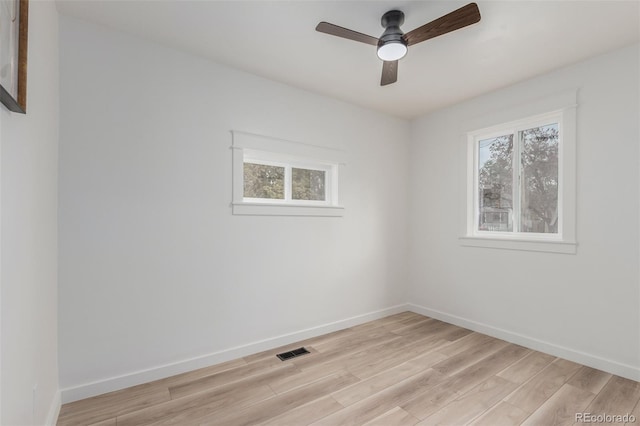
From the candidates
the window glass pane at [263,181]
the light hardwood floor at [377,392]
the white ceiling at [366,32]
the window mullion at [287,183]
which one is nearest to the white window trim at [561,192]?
the white ceiling at [366,32]

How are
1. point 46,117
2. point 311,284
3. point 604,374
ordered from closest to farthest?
point 46,117 < point 604,374 < point 311,284

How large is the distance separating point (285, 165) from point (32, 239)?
2061mm

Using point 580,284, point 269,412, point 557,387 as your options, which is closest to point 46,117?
point 269,412

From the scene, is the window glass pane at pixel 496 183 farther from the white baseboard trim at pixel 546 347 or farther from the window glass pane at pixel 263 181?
the window glass pane at pixel 263 181

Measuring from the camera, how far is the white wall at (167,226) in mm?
2086

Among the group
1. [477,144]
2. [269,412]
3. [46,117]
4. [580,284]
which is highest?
[477,144]

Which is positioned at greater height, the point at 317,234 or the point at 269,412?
the point at 317,234

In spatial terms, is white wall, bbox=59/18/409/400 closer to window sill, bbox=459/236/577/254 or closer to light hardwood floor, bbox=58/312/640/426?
light hardwood floor, bbox=58/312/640/426

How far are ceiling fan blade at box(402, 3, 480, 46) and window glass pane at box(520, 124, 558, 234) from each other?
185 centimetres

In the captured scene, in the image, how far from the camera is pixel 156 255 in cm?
235

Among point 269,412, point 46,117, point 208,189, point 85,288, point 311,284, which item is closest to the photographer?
point 46,117

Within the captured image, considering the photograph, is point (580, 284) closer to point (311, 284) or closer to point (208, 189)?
point (311, 284)

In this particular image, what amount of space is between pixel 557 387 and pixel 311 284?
214cm

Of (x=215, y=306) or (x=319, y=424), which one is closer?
(x=319, y=424)
